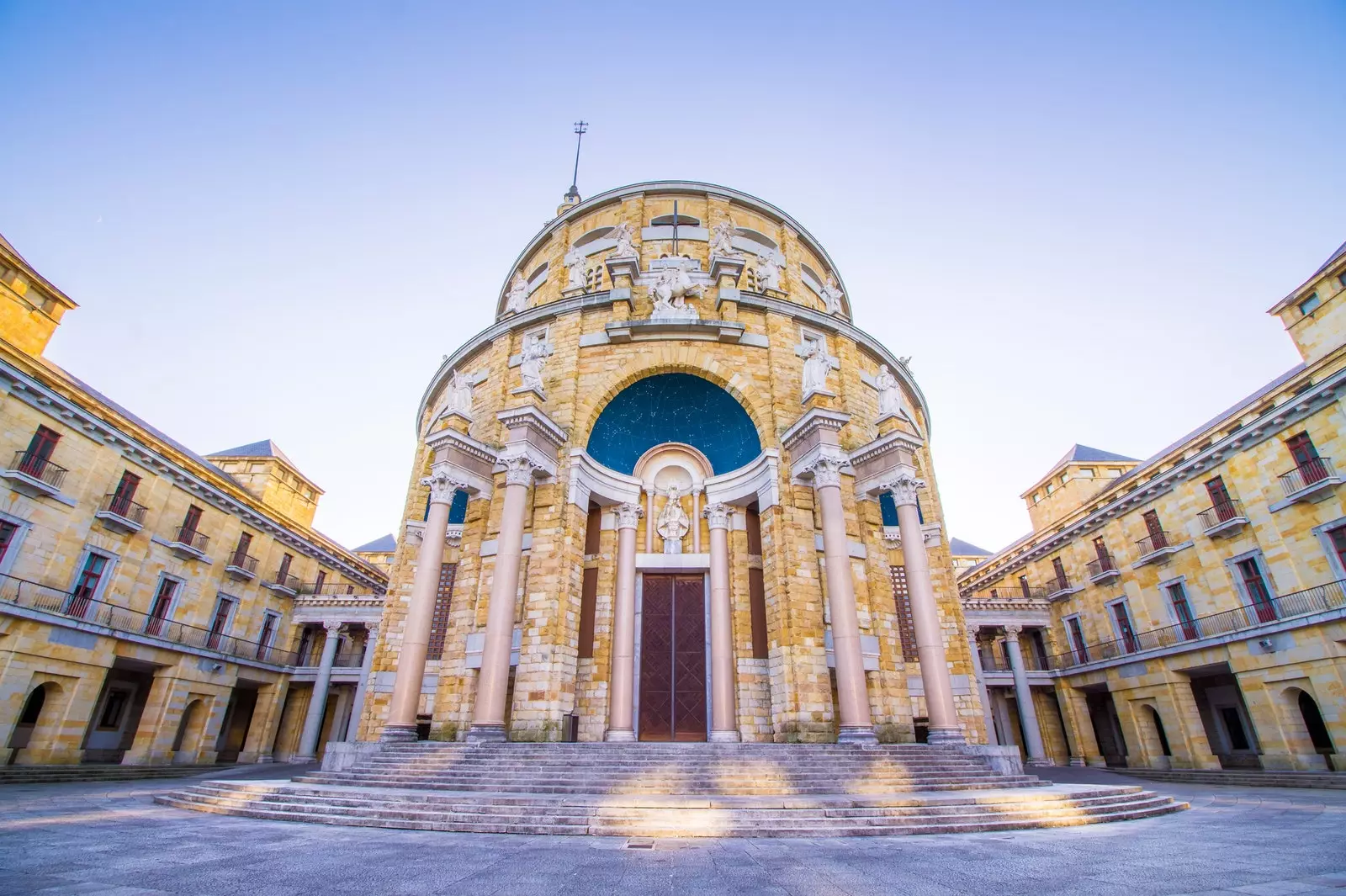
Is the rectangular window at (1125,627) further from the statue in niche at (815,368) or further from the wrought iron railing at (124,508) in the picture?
the wrought iron railing at (124,508)

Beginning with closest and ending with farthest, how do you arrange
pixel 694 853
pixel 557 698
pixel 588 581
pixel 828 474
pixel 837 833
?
1. pixel 694 853
2. pixel 837 833
3. pixel 557 698
4. pixel 828 474
5. pixel 588 581

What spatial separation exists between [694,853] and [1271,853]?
572cm

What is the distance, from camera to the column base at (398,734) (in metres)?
12.5

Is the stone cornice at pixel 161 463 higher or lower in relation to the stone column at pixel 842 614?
higher

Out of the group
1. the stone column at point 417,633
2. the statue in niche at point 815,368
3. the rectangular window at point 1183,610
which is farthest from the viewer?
the rectangular window at point 1183,610

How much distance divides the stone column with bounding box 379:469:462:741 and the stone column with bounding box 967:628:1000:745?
16.0m

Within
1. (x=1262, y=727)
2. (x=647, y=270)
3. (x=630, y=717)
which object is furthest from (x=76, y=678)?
(x=1262, y=727)

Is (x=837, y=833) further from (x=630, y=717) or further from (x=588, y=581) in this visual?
(x=588, y=581)

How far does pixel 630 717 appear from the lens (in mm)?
15539

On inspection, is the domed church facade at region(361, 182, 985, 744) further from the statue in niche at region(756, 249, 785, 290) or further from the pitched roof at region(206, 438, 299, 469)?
the pitched roof at region(206, 438, 299, 469)

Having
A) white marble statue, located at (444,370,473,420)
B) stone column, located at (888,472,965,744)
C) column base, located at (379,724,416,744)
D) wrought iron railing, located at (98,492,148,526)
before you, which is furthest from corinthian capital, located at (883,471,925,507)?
wrought iron railing, located at (98,492,148,526)

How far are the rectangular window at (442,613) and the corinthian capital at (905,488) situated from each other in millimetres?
13495

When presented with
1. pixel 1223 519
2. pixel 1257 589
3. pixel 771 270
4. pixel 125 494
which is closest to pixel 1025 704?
pixel 1257 589

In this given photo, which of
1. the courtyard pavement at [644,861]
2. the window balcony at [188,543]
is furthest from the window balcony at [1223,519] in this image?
the window balcony at [188,543]
